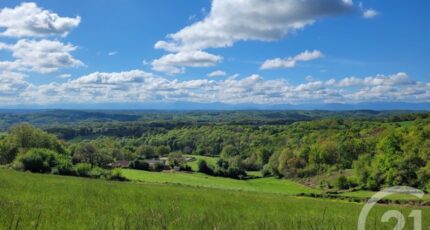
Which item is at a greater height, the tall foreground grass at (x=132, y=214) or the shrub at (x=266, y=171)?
the tall foreground grass at (x=132, y=214)

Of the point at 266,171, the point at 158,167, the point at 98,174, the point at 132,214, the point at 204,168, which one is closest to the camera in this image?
the point at 132,214

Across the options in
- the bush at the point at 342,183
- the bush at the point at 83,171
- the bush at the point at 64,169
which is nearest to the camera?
the bush at the point at 64,169

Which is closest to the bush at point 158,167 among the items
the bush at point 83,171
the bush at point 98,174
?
the bush at point 98,174

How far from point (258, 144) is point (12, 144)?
383 ft

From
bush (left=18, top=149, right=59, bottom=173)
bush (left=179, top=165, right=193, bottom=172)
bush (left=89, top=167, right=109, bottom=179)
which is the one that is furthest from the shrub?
bush (left=18, top=149, right=59, bottom=173)

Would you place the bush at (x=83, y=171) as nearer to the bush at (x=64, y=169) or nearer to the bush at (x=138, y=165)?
the bush at (x=64, y=169)

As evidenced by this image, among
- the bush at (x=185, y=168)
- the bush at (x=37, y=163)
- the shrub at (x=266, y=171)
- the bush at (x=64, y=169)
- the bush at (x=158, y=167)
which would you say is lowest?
the shrub at (x=266, y=171)

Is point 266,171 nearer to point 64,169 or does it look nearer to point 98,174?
point 98,174

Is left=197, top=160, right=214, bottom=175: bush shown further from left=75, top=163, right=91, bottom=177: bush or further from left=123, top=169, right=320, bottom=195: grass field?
left=75, top=163, right=91, bottom=177: bush

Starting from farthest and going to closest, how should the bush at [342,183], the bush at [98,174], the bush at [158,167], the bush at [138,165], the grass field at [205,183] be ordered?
the bush at [158,167] → the bush at [138,165] → the bush at [342,183] → the grass field at [205,183] → the bush at [98,174]

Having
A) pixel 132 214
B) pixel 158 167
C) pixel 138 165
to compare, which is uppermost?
pixel 132 214

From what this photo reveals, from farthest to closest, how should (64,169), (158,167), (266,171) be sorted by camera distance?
(266,171), (158,167), (64,169)

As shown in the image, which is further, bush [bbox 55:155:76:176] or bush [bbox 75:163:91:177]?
bush [bbox 75:163:91:177]

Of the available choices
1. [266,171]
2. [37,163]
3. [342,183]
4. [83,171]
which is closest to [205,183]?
[83,171]
